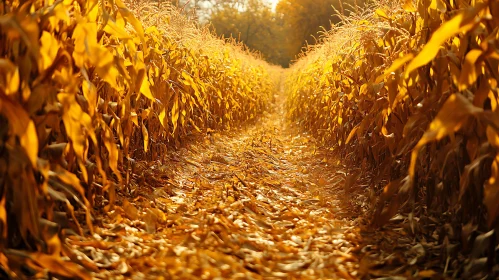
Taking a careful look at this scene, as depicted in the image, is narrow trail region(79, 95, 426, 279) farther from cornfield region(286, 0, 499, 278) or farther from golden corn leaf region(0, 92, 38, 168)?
golden corn leaf region(0, 92, 38, 168)

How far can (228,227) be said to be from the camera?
1706mm

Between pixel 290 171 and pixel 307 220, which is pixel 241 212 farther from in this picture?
pixel 290 171

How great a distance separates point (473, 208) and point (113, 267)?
1.10m

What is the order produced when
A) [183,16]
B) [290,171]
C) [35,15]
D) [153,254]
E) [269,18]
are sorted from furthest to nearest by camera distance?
[269,18] < [183,16] < [290,171] < [153,254] < [35,15]

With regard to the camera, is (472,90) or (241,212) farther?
(241,212)

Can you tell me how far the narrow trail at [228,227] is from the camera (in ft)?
4.51

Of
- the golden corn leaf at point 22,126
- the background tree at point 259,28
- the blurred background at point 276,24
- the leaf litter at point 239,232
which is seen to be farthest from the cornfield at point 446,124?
the background tree at point 259,28

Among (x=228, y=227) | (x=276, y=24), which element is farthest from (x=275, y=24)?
(x=228, y=227)

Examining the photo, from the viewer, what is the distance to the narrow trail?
4.51ft

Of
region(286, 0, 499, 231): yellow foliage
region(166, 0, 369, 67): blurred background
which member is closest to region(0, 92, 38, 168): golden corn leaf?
region(286, 0, 499, 231): yellow foliage

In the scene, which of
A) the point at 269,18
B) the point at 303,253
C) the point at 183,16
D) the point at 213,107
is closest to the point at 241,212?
the point at 303,253

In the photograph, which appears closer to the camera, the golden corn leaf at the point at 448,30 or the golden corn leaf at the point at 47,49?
the golden corn leaf at the point at 448,30

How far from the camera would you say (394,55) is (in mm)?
2055

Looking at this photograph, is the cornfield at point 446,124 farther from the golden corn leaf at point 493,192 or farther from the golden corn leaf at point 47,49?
the golden corn leaf at point 47,49
